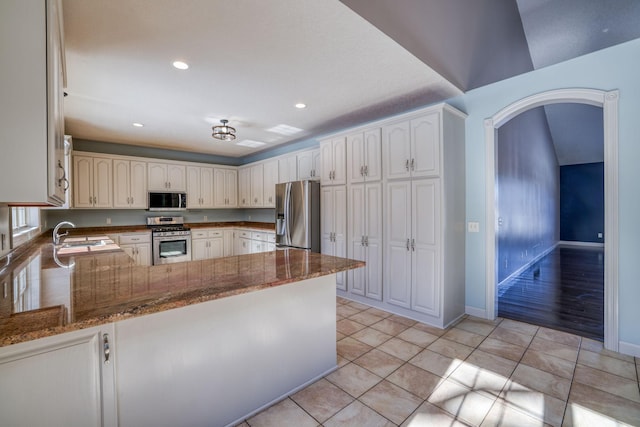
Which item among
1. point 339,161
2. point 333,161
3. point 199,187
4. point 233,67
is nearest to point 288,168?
point 333,161

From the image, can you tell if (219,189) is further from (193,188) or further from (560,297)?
(560,297)

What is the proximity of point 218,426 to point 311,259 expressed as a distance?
1.15m

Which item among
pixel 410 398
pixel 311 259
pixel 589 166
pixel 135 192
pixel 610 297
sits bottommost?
pixel 410 398

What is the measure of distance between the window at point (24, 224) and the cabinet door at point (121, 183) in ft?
4.68

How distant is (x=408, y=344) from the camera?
2.72m

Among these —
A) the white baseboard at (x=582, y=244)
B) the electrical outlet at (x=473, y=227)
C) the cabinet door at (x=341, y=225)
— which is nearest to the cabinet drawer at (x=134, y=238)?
the cabinet door at (x=341, y=225)

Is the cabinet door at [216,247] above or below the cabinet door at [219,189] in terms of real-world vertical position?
below

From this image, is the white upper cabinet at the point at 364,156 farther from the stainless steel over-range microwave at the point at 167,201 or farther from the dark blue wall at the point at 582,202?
the dark blue wall at the point at 582,202

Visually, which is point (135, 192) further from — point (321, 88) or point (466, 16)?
point (466, 16)

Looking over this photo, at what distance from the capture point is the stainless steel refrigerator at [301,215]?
4301 millimetres

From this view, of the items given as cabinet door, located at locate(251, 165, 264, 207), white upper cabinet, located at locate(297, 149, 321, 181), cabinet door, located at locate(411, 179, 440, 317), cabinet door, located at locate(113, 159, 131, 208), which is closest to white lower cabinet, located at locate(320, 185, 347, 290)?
white upper cabinet, located at locate(297, 149, 321, 181)

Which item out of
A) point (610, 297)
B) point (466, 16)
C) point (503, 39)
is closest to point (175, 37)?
point (466, 16)

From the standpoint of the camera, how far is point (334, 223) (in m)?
4.19

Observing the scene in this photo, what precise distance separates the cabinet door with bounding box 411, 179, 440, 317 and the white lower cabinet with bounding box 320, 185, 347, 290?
1081mm
